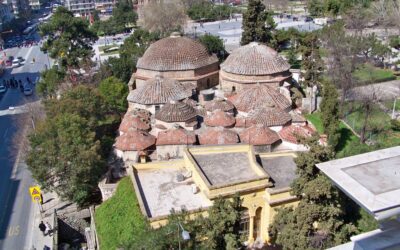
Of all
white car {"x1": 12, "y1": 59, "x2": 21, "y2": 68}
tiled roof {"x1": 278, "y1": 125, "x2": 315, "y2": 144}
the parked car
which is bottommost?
the parked car

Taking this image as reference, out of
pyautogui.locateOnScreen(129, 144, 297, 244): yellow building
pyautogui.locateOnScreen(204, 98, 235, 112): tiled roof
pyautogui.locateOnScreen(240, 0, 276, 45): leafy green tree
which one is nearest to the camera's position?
pyautogui.locateOnScreen(129, 144, 297, 244): yellow building

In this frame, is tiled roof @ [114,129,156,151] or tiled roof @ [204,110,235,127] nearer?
tiled roof @ [114,129,156,151]

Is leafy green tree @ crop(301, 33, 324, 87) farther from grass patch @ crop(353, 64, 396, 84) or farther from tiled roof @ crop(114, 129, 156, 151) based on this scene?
tiled roof @ crop(114, 129, 156, 151)

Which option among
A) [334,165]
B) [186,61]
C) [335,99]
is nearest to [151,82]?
[186,61]

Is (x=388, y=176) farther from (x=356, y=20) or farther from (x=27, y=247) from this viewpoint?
(x=356, y=20)

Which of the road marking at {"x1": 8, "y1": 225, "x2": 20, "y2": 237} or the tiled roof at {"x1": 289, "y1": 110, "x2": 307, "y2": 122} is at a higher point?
the tiled roof at {"x1": 289, "y1": 110, "x2": 307, "y2": 122}

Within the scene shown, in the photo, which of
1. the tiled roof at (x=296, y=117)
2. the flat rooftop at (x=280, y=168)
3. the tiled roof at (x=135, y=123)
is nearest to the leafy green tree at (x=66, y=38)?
the tiled roof at (x=135, y=123)

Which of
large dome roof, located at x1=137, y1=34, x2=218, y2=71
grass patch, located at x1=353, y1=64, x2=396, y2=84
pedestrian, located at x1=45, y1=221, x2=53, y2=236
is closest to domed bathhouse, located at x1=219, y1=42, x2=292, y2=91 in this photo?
large dome roof, located at x1=137, y1=34, x2=218, y2=71
